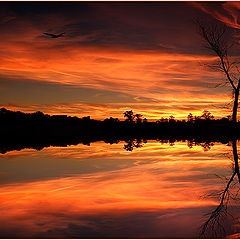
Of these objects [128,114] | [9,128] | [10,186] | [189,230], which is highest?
[128,114]

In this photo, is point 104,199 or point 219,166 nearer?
point 104,199

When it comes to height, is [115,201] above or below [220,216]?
above

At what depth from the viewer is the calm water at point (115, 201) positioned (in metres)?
5.05

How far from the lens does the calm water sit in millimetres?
5051

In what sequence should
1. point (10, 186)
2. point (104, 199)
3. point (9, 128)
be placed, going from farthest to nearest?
point (9, 128)
point (10, 186)
point (104, 199)

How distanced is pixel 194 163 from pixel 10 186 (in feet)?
22.7

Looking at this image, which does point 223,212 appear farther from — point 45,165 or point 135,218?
point 45,165

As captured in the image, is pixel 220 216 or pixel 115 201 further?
pixel 115 201

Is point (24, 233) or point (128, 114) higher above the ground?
point (128, 114)

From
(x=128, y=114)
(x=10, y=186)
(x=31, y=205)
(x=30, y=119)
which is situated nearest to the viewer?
(x=31, y=205)

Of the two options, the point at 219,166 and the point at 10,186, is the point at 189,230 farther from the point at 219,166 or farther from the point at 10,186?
the point at 219,166

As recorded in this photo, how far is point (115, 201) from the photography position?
6.82 meters

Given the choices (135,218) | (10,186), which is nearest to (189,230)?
(135,218)

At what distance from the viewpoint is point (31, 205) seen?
6547 millimetres
